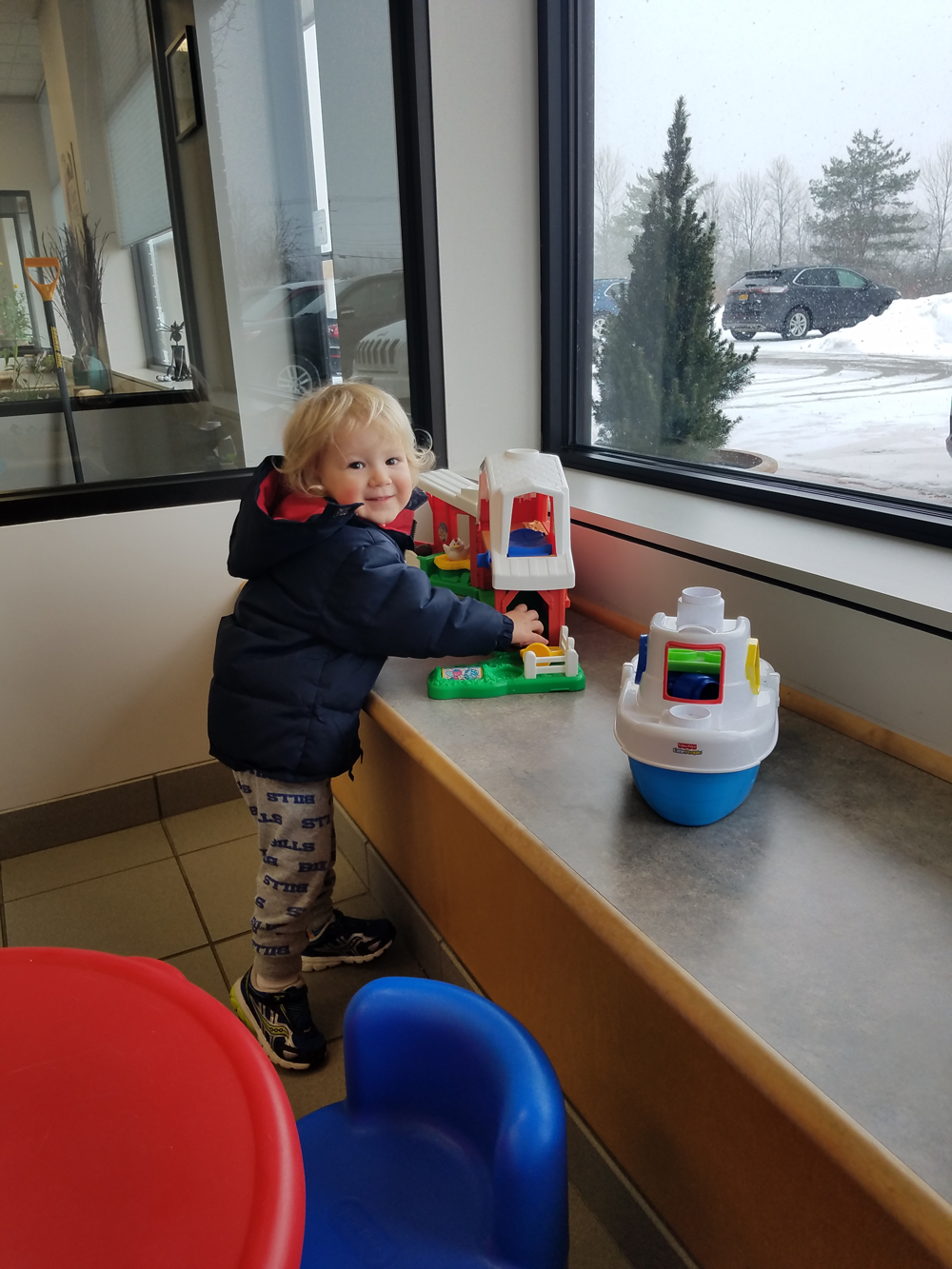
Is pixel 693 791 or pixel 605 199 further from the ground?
pixel 605 199

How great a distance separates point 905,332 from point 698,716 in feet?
2.42

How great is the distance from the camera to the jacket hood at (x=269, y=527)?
4.09 feet

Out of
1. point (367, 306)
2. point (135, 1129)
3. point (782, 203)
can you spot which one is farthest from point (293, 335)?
point (135, 1129)

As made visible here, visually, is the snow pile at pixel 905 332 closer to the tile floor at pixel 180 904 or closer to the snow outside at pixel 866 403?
the snow outside at pixel 866 403

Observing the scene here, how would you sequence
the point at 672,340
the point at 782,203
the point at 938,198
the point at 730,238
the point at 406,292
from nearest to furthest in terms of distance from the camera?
the point at 938,198
the point at 782,203
the point at 730,238
the point at 672,340
the point at 406,292

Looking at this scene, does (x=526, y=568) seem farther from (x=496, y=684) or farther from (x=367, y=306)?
(x=367, y=306)

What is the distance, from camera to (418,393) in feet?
6.57

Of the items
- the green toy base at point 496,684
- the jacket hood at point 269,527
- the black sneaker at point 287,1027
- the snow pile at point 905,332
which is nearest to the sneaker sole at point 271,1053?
the black sneaker at point 287,1027

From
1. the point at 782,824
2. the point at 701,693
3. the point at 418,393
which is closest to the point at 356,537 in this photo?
the point at 701,693

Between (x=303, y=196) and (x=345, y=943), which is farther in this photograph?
(x=303, y=196)

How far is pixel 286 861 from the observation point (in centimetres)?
137

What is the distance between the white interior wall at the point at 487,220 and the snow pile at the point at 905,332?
2.65 feet

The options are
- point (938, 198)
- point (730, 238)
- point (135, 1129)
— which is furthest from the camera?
point (730, 238)

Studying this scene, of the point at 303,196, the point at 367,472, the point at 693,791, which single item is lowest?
the point at 693,791
